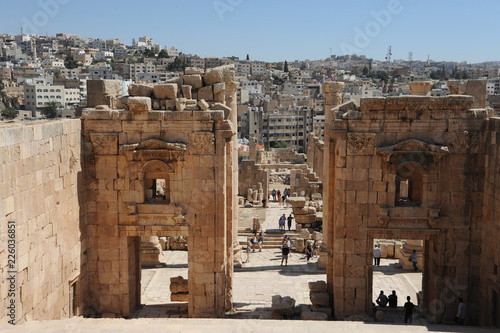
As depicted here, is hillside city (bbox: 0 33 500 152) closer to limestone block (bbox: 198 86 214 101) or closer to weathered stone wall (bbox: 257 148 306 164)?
weathered stone wall (bbox: 257 148 306 164)

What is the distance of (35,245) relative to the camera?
10.5m

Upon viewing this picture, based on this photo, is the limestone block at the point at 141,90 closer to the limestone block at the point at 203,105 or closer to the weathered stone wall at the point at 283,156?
the limestone block at the point at 203,105

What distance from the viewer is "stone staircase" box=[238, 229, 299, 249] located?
73.8 ft

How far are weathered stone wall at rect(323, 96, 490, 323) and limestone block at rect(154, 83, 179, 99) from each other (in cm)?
431

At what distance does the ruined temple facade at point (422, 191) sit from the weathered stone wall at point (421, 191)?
25 millimetres

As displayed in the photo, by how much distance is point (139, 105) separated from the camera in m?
13.1

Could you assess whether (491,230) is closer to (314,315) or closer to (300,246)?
(314,315)

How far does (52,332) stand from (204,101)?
697 cm

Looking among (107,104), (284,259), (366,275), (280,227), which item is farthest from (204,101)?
(280,227)

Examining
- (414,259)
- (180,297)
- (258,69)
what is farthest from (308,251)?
(258,69)

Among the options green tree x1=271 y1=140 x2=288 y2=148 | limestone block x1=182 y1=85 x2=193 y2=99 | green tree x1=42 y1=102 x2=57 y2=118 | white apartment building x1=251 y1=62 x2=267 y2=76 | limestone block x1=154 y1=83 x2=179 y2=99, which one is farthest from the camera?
white apartment building x1=251 y1=62 x2=267 y2=76

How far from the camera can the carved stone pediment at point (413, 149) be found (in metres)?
12.9

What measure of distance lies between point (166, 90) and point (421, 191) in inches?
291

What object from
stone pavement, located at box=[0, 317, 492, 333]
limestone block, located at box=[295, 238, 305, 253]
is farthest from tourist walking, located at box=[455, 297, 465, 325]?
limestone block, located at box=[295, 238, 305, 253]
